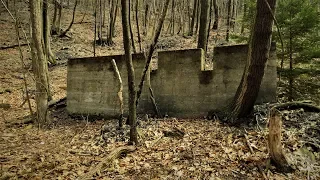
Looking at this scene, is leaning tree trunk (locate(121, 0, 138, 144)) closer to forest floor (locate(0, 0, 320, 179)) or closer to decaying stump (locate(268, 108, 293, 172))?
forest floor (locate(0, 0, 320, 179))

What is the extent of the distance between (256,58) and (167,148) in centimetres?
279

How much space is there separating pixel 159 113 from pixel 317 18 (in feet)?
17.3

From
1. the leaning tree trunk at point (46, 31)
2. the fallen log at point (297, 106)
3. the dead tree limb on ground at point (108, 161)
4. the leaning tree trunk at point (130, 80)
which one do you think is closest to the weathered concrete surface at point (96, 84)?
the leaning tree trunk at point (130, 80)

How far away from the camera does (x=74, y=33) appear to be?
2281cm

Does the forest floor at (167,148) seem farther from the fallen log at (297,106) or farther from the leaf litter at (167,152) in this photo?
the fallen log at (297,106)

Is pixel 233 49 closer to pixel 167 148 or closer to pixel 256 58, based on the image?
pixel 256 58

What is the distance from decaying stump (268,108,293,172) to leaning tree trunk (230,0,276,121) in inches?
64.8

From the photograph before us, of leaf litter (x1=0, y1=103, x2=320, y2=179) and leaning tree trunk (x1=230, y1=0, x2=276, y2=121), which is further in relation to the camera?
leaning tree trunk (x1=230, y1=0, x2=276, y2=121)

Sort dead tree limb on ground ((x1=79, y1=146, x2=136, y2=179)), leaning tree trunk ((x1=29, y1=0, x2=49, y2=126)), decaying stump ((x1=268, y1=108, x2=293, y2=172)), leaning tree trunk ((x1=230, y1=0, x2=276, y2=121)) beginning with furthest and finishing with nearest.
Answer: leaning tree trunk ((x1=29, y1=0, x2=49, y2=126)) → leaning tree trunk ((x1=230, y1=0, x2=276, y2=121)) → dead tree limb on ground ((x1=79, y1=146, x2=136, y2=179)) → decaying stump ((x1=268, y1=108, x2=293, y2=172))

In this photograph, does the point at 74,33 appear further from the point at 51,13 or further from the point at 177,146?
the point at 177,146

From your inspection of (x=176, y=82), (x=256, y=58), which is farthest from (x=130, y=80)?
(x=256, y=58)

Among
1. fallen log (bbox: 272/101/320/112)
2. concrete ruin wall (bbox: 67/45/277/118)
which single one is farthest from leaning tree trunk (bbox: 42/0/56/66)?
fallen log (bbox: 272/101/320/112)

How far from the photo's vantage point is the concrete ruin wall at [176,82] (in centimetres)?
732

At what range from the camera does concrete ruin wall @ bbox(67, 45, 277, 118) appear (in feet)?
24.0
